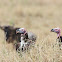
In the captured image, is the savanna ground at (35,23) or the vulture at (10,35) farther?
the vulture at (10,35)

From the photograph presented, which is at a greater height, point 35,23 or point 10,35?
point 35,23

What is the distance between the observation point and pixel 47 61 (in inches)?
199

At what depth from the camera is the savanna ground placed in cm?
510

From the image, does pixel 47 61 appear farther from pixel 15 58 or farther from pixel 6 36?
pixel 6 36

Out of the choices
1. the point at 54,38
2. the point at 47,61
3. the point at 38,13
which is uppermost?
the point at 38,13

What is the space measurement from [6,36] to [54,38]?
2.32 meters

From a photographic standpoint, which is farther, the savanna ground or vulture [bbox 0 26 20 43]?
vulture [bbox 0 26 20 43]

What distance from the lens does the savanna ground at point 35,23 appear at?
5102mm

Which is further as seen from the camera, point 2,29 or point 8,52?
point 2,29

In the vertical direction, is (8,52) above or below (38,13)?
below

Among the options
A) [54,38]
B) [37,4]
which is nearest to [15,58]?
[54,38]

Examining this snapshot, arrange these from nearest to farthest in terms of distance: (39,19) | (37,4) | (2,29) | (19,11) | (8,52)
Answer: (8,52) < (2,29) < (39,19) < (19,11) < (37,4)

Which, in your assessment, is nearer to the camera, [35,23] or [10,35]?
[10,35]

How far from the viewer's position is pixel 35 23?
37.7 feet
